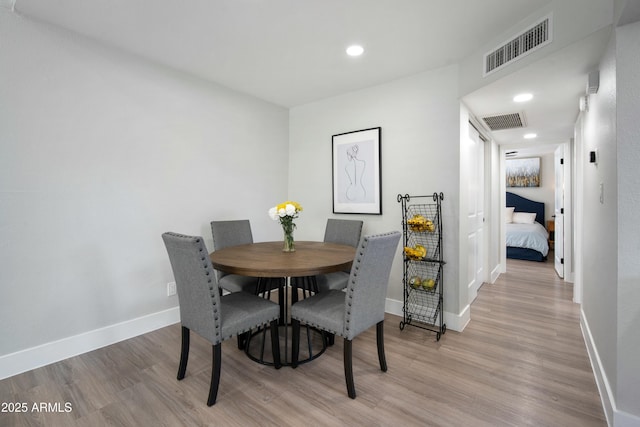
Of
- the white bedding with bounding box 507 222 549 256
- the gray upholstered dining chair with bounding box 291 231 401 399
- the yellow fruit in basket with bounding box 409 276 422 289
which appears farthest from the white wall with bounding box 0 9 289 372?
the white bedding with bounding box 507 222 549 256

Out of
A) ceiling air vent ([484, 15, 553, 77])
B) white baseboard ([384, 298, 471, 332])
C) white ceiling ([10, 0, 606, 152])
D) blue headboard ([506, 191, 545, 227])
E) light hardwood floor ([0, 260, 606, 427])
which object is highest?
white ceiling ([10, 0, 606, 152])

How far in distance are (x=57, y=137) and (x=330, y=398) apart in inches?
102

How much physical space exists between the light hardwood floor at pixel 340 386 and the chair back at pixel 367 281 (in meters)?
0.42

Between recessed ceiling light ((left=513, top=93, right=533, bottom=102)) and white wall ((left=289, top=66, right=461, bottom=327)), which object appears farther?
white wall ((left=289, top=66, right=461, bottom=327))

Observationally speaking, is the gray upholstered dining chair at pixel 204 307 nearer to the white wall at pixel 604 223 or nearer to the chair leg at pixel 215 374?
the chair leg at pixel 215 374

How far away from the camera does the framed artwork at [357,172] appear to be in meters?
3.12

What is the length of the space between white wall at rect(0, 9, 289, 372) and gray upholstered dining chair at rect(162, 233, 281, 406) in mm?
1008

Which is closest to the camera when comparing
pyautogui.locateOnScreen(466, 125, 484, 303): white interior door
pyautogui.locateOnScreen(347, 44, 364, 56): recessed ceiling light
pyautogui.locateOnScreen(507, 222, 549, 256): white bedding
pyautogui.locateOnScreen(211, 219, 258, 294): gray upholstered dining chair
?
pyautogui.locateOnScreen(347, 44, 364, 56): recessed ceiling light

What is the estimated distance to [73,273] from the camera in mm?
2188

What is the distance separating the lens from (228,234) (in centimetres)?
287

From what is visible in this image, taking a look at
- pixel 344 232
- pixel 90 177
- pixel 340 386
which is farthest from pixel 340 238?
pixel 90 177

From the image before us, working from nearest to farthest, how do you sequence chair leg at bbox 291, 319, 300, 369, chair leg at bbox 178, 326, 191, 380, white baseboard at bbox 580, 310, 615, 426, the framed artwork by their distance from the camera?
white baseboard at bbox 580, 310, 615, 426 < chair leg at bbox 178, 326, 191, 380 < chair leg at bbox 291, 319, 300, 369 < the framed artwork

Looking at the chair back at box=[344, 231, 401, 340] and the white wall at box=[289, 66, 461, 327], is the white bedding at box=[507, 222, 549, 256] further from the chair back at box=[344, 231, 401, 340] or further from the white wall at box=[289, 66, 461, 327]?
the chair back at box=[344, 231, 401, 340]

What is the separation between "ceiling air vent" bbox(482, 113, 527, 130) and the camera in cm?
298
